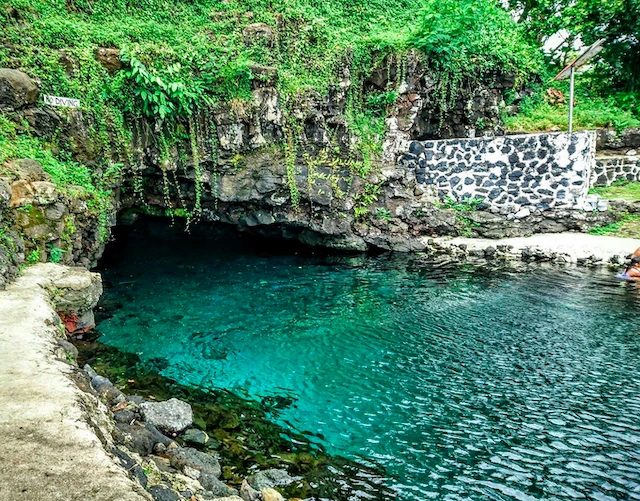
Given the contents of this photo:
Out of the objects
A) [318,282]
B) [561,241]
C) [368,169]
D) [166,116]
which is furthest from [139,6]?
[561,241]

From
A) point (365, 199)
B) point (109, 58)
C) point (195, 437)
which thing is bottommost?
point (195, 437)

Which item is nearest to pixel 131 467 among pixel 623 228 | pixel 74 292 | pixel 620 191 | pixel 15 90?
pixel 74 292

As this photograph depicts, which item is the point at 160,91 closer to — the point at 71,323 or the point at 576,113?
the point at 71,323

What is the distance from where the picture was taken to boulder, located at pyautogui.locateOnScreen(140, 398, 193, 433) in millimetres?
5258

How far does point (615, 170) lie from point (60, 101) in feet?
63.2

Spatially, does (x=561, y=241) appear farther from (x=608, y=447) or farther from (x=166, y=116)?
(x=166, y=116)

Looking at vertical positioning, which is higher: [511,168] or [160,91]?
[160,91]

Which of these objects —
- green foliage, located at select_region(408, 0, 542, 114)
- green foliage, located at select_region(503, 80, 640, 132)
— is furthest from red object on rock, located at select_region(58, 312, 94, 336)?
green foliage, located at select_region(503, 80, 640, 132)

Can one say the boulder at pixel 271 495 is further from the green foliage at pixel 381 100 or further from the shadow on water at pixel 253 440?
the green foliage at pixel 381 100

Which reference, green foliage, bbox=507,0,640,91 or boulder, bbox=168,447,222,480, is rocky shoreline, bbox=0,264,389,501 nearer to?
boulder, bbox=168,447,222,480

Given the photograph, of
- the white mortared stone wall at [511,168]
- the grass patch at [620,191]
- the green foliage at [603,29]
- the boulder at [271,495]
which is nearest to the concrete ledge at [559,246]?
the white mortared stone wall at [511,168]

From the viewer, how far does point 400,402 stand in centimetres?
632

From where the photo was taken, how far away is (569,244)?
14.2 metres

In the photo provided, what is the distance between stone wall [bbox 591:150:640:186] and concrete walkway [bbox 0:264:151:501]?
19.5 metres
